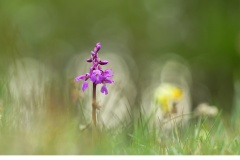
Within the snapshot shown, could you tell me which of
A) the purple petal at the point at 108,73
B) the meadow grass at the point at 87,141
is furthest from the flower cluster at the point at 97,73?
the meadow grass at the point at 87,141

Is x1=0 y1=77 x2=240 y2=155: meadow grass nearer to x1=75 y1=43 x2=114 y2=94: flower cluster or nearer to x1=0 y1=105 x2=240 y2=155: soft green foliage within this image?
x1=0 y1=105 x2=240 y2=155: soft green foliage

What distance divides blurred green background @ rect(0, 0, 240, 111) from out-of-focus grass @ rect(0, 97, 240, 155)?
14107mm

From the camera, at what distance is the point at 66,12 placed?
1962 centimetres

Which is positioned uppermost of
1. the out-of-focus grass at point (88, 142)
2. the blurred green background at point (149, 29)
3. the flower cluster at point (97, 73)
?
the blurred green background at point (149, 29)

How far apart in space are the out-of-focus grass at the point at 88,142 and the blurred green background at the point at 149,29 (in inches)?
555

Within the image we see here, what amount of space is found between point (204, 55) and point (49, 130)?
17.3 meters

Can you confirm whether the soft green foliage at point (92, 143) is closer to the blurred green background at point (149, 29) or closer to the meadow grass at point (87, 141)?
the meadow grass at point (87, 141)

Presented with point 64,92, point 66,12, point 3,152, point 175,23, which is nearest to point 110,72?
point 64,92

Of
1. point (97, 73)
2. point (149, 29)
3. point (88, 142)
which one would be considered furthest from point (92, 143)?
point (149, 29)

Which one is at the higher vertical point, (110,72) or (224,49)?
(224,49)

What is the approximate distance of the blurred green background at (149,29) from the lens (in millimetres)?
17656

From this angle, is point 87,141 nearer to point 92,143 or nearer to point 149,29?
point 92,143

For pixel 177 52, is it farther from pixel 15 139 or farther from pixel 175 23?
pixel 15 139

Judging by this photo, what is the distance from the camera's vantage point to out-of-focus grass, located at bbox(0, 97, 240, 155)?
2.31 m
